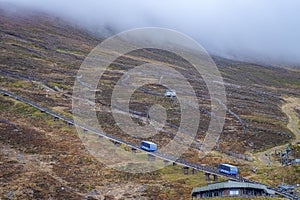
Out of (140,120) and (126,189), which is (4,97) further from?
(126,189)

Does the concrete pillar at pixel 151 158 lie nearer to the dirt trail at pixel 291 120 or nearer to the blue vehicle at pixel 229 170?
the blue vehicle at pixel 229 170

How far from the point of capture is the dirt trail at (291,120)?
87.5 meters

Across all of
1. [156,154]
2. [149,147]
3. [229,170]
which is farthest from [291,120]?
[229,170]

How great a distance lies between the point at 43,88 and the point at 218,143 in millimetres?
62411

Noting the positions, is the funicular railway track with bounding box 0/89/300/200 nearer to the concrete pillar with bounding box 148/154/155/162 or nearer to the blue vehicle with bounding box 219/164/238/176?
the concrete pillar with bounding box 148/154/155/162

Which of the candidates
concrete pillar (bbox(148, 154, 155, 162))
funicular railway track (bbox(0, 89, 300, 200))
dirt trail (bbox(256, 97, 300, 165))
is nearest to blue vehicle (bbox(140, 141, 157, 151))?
funicular railway track (bbox(0, 89, 300, 200))

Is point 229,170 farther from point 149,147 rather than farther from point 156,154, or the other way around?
point 149,147

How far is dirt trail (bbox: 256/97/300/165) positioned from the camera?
287 ft

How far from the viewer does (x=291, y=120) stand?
132 metres

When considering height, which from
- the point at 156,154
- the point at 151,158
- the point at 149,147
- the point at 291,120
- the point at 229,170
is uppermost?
the point at 291,120

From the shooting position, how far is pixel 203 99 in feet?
478

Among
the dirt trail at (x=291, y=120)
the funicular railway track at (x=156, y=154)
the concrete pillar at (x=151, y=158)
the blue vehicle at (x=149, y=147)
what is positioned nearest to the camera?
the funicular railway track at (x=156, y=154)

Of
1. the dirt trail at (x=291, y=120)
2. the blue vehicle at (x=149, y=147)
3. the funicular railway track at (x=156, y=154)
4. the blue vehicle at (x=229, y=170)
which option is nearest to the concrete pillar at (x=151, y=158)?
the funicular railway track at (x=156, y=154)

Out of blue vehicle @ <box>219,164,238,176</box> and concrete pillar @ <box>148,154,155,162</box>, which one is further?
concrete pillar @ <box>148,154,155,162</box>
